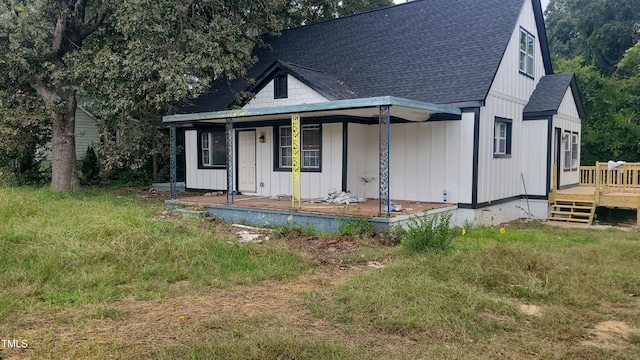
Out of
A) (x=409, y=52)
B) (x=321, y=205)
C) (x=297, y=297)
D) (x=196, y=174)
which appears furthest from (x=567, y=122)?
(x=297, y=297)

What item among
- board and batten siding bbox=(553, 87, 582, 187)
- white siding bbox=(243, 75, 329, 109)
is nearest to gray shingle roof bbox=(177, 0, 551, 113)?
white siding bbox=(243, 75, 329, 109)

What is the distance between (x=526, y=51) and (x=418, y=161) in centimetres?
497

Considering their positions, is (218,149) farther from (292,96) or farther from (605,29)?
(605,29)

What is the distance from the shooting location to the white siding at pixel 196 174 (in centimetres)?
1461

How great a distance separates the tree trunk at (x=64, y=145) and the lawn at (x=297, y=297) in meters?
7.54

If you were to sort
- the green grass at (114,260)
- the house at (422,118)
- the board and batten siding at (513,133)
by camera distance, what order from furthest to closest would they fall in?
the board and batten siding at (513,133), the house at (422,118), the green grass at (114,260)

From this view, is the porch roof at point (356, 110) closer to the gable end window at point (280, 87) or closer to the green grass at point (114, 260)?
the gable end window at point (280, 87)

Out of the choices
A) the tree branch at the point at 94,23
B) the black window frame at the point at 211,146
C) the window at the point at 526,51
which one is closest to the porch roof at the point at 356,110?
the black window frame at the point at 211,146

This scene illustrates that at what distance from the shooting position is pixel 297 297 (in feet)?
17.5

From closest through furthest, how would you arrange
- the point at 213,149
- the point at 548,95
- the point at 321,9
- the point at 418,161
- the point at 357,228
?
1. the point at 357,228
2. the point at 418,161
3. the point at 548,95
4. the point at 213,149
5. the point at 321,9

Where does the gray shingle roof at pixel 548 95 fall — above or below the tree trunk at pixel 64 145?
above

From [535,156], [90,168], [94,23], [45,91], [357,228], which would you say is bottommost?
[357,228]

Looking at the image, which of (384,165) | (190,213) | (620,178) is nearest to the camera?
(384,165)

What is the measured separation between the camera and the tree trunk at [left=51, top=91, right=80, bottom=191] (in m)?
14.9
